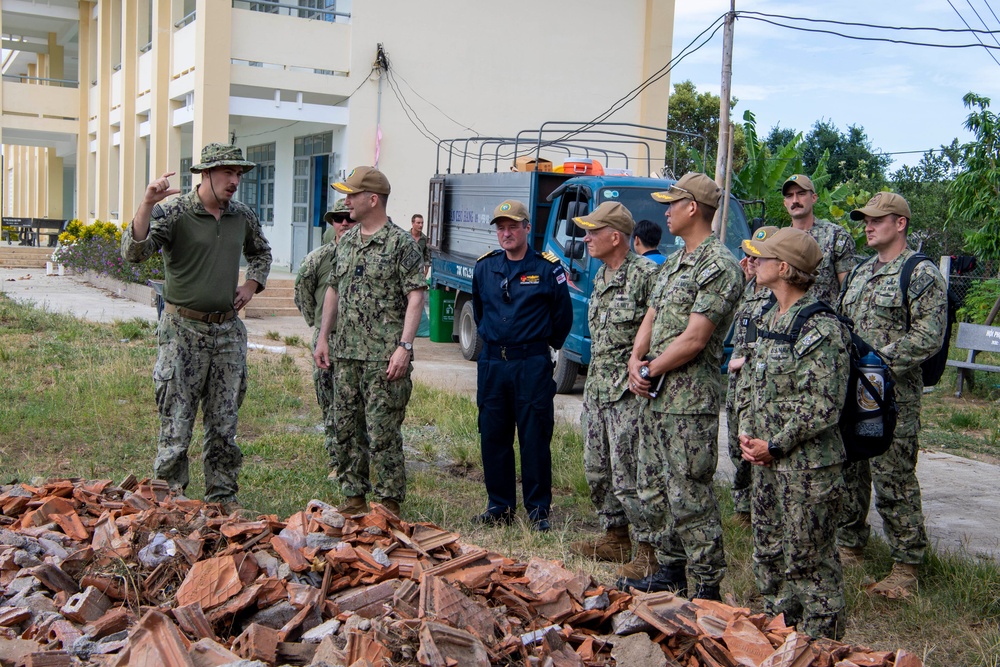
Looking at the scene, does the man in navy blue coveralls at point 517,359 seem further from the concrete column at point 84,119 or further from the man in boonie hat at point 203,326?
the concrete column at point 84,119

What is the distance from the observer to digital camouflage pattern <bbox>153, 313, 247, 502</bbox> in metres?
5.25

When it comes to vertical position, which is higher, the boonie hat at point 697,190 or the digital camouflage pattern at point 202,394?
the boonie hat at point 697,190

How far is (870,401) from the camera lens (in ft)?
12.5

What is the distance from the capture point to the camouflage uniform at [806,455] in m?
3.76

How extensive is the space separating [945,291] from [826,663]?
228 cm

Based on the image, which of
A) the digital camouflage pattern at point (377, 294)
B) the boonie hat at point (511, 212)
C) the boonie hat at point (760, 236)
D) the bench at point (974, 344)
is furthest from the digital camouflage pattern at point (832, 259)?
the bench at point (974, 344)

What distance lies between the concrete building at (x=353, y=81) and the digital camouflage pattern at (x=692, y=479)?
13.9 meters

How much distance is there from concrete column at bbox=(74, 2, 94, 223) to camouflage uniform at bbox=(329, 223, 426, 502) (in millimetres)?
26143

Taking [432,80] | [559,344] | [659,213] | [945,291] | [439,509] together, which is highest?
[432,80]

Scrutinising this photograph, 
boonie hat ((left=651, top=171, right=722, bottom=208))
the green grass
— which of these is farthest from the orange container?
boonie hat ((left=651, top=171, right=722, bottom=208))

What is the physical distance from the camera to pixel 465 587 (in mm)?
3588

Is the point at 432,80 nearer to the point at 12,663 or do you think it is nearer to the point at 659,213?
the point at 659,213

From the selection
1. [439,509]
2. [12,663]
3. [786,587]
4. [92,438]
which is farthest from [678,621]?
[92,438]

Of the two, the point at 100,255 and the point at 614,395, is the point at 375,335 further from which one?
the point at 100,255
